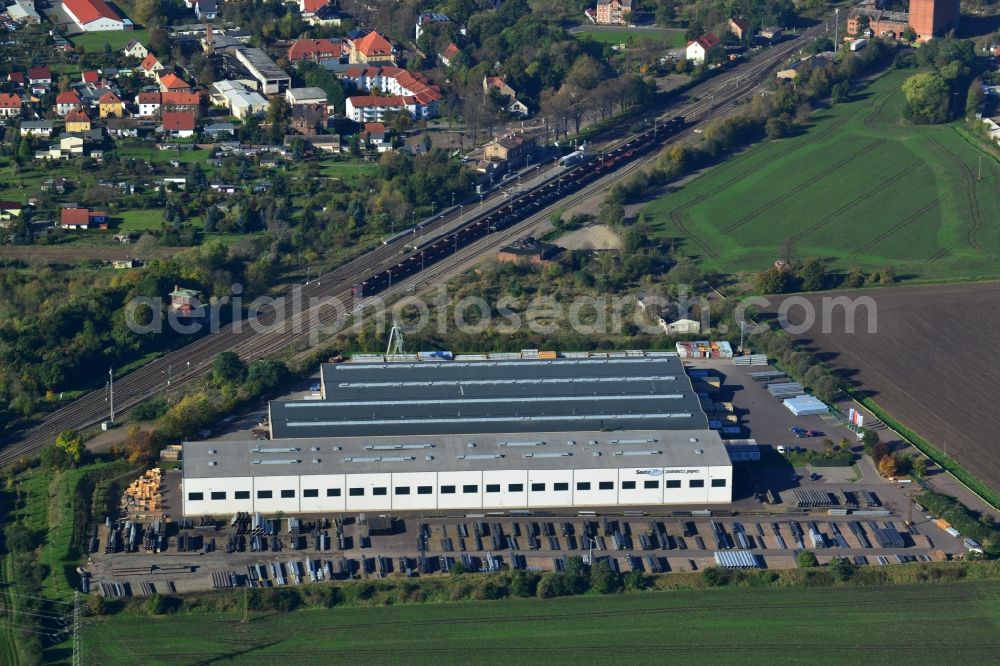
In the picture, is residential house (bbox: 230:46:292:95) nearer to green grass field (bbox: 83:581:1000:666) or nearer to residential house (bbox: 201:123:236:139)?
residential house (bbox: 201:123:236:139)

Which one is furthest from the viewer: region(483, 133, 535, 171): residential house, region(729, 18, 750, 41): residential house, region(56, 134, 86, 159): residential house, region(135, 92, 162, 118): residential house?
region(729, 18, 750, 41): residential house

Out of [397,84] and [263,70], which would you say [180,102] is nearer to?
[263,70]

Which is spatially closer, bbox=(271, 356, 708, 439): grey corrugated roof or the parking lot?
the parking lot

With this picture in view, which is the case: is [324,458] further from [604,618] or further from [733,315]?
[733,315]

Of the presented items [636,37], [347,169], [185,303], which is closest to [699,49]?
[636,37]

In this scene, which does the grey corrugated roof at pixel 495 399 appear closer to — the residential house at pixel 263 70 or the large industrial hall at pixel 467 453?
the large industrial hall at pixel 467 453

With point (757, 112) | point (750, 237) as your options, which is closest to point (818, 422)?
point (750, 237)

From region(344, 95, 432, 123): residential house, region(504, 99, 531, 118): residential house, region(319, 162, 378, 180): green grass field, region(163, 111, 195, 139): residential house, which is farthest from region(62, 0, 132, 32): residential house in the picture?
region(504, 99, 531, 118): residential house
